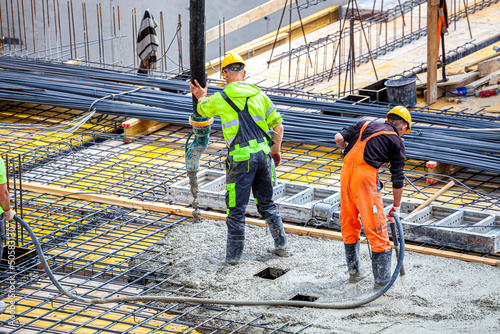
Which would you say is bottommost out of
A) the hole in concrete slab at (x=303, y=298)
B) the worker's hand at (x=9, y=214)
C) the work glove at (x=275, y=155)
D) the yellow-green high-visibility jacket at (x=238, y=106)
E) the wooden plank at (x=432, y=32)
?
the hole in concrete slab at (x=303, y=298)

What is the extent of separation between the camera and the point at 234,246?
7047 mm

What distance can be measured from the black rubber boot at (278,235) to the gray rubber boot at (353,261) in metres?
0.74

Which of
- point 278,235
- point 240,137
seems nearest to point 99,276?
point 278,235

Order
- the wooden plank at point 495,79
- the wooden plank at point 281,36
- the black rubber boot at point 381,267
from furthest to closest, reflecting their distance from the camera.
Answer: the wooden plank at point 281,36 < the wooden plank at point 495,79 < the black rubber boot at point 381,267

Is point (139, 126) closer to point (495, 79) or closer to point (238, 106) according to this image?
point (238, 106)

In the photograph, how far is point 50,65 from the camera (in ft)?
42.4

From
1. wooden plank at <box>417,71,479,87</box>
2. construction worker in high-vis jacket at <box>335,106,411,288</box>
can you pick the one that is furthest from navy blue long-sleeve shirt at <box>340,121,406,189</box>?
wooden plank at <box>417,71,479,87</box>

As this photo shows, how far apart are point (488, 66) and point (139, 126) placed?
5612 mm

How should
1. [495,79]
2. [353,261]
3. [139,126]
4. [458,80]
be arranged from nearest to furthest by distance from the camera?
[353,261] → [139,126] → [495,79] → [458,80]

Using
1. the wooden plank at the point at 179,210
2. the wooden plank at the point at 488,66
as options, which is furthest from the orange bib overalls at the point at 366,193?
the wooden plank at the point at 488,66

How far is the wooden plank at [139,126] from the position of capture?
1087 cm

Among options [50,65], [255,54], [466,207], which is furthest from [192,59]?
[255,54]

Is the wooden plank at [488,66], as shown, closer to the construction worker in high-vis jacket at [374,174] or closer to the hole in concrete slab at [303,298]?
the construction worker in high-vis jacket at [374,174]

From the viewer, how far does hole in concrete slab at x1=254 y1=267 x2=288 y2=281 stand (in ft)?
23.0
